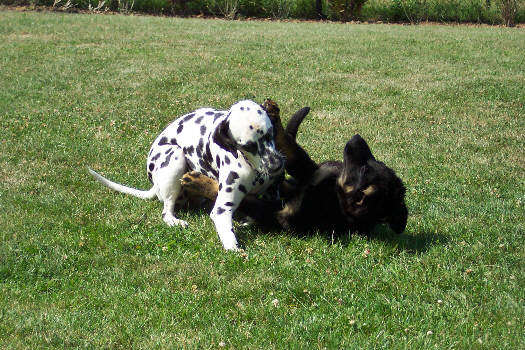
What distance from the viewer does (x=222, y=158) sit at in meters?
5.58

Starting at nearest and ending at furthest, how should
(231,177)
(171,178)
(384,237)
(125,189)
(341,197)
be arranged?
(341,197), (231,177), (384,237), (171,178), (125,189)

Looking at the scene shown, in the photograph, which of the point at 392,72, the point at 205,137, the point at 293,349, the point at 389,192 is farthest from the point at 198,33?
the point at 293,349

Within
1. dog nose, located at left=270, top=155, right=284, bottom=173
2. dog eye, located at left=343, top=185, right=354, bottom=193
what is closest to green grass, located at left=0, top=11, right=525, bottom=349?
dog eye, located at left=343, top=185, right=354, bottom=193

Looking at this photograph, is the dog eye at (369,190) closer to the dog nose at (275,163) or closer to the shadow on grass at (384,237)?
the shadow on grass at (384,237)

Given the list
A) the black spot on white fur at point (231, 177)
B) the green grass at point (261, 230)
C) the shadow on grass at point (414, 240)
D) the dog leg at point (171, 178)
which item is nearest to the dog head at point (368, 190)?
the shadow on grass at point (414, 240)

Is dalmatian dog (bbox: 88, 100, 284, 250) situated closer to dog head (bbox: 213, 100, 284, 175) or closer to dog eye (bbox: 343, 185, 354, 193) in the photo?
dog head (bbox: 213, 100, 284, 175)

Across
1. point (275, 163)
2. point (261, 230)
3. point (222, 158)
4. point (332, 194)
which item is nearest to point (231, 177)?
point (222, 158)

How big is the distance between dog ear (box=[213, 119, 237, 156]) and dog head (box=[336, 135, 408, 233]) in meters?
0.98

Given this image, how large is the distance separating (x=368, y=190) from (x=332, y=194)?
1.28 feet

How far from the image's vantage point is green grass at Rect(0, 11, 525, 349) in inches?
167

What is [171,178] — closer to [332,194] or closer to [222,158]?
[222,158]

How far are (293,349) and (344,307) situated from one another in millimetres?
651

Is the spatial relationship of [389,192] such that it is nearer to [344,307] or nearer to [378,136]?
[344,307]

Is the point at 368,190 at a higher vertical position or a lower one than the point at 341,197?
higher
